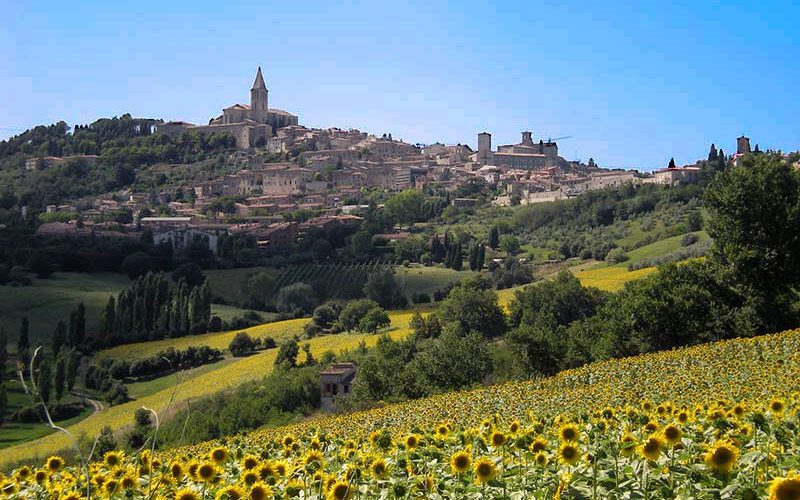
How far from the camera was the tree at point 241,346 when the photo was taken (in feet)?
168

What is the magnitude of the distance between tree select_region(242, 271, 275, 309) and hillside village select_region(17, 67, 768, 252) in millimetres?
19794

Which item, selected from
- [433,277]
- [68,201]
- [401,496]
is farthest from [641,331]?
[68,201]

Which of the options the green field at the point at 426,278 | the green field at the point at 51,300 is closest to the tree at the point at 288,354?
the green field at the point at 51,300

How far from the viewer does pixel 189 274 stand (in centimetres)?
7925

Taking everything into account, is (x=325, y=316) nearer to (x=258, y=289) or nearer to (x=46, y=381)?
(x=258, y=289)

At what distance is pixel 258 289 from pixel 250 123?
97164 millimetres

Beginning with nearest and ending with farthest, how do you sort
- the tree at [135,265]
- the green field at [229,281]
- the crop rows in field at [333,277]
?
the crop rows in field at [333,277], the green field at [229,281], the tree at [135,265]

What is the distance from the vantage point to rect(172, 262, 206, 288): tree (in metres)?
78.3

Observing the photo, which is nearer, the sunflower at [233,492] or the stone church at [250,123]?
the sunflower at [233,492]

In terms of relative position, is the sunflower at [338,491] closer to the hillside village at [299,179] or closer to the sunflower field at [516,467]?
the sunflower field at [516,467]

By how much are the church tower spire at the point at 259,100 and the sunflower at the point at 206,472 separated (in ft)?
571

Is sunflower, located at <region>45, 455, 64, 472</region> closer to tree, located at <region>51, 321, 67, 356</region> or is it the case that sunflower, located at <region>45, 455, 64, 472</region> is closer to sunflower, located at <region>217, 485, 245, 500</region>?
sunflower, located at <region>217, 485, 245, 500</region>

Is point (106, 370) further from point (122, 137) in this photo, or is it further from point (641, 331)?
point (122, 137)

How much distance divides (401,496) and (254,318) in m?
60.9
